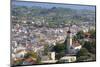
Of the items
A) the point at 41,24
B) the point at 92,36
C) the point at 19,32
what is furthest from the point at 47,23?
the point at 92,36

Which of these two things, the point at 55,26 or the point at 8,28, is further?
the point at 55,26

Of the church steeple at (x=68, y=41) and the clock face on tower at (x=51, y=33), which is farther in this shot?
the church steeple at (x=68, y=41)

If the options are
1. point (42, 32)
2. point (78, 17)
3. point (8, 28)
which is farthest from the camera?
point (78, 17)

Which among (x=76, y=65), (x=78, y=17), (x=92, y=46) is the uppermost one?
(x=78, y=17)

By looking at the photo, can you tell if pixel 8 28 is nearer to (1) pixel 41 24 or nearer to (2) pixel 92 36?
(1) pixel 41 24

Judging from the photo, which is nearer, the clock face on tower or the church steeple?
the clock face on tower

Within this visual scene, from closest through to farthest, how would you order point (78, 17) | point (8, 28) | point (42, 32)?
point (8, 28), point (42, 32), point (78, 17)

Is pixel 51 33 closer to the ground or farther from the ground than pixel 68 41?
farther from the ground

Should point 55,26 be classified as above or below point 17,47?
above
